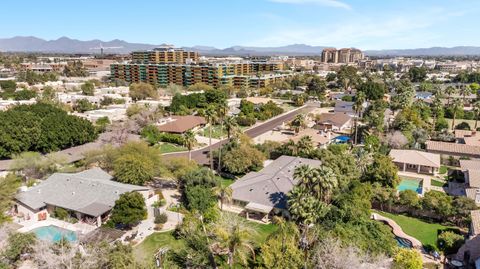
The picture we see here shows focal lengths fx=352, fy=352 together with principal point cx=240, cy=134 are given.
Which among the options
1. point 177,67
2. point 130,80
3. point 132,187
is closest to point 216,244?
point 132,187

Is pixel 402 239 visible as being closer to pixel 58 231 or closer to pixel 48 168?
pixel 58 231

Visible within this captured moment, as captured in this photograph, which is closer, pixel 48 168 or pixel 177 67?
pixel 48 168

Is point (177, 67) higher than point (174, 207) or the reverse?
higher

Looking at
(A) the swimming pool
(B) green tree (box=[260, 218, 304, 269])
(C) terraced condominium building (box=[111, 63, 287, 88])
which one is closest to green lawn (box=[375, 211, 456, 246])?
(A) the swimming pool

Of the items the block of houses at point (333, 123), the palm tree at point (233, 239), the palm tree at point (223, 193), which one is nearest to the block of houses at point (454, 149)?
the block of houses at point (333, 123)

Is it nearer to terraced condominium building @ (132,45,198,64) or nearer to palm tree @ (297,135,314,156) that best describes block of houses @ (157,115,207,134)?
palm tree @ (297,135,314,156)

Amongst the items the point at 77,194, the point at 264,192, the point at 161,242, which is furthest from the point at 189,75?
the point at 161,242
